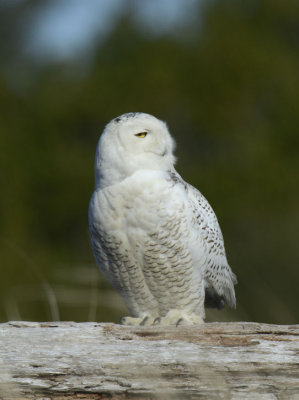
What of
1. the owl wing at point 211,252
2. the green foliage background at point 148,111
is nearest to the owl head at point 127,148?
the owl wing at point 211,252

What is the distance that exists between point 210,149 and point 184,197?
16839 millimetres

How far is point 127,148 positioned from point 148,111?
16.2 m

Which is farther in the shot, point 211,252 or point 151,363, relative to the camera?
point 211,252

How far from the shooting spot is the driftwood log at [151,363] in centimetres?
285

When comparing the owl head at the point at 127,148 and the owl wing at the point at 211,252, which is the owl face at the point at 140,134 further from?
the owl wing at the point at 211,252

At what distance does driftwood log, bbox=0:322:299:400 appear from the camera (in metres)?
2.85

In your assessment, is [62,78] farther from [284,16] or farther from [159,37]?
[284,16]

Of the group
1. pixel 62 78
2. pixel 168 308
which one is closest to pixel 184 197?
pixel 168 308

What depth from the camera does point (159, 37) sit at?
887 inches

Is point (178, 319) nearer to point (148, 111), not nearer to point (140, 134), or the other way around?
point (140, 134)

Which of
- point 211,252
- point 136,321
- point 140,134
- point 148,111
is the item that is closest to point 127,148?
point 140,134

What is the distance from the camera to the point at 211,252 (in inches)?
155

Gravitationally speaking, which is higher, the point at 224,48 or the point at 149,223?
the point at 224,48

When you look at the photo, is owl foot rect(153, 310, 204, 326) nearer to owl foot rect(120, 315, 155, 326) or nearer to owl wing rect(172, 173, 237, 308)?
owl foot rect(120, 315, 155, 326)
